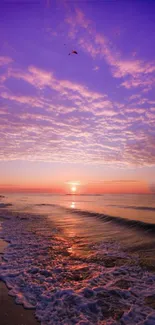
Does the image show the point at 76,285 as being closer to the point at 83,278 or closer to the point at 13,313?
the point at 83,278

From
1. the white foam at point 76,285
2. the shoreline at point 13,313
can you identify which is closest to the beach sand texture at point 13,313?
the shoreline at point 13,313

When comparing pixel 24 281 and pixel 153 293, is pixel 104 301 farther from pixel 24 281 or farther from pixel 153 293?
pixel 24 281

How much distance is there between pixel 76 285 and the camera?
795 centimetres

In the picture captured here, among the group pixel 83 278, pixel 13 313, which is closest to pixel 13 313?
pixel 13 313

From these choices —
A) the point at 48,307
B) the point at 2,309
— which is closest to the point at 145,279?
the point at 48,307

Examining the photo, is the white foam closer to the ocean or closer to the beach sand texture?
the ocean

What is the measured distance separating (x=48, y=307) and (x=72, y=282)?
2.02 meters

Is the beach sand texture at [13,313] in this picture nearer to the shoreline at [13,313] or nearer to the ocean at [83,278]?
the shoreline at [13,313]

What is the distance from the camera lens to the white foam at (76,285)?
603 cm

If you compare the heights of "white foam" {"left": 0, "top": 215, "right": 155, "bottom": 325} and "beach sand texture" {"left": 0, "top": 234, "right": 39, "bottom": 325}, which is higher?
"beach sand texture" {"left": 0, "top": 234, "right": 39, "bottom": 325}

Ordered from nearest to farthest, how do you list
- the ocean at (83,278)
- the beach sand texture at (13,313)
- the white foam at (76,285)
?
the beach sand texture at (13,313) < the white foam at (76,285) < the ocean at (83,278)

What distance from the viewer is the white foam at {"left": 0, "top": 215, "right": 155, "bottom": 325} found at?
6.03m

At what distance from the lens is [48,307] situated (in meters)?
6.33

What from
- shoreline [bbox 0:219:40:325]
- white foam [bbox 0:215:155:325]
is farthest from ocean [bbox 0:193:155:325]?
shoreline [bbox 0:219:40:325]
